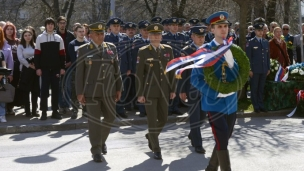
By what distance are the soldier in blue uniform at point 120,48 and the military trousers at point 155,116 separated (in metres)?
3.79

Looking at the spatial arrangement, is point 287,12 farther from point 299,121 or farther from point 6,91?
point 6,91

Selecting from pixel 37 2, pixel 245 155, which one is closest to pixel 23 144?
pixel 245 155

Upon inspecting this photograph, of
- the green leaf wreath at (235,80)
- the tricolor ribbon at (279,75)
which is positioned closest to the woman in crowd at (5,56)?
the tricolor ribbon at (279,75)

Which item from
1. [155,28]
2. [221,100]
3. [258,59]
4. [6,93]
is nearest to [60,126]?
[6,93]

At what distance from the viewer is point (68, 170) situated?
789 cm

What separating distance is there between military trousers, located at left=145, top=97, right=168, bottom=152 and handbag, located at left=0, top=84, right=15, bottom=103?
4.22 m

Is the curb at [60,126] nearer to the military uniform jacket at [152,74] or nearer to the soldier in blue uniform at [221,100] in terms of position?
the military uniform jacket at [152,74]

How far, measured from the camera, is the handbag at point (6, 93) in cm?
1191

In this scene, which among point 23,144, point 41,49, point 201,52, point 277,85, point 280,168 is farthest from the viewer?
point 277,85

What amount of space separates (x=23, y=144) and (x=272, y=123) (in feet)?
17.6

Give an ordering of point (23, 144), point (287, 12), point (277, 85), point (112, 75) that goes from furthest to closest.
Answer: point (287, 12) → point (277, 85) → point (23, 144) → point (112, 75)

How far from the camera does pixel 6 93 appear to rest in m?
12.0

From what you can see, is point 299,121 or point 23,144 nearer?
point 23,144

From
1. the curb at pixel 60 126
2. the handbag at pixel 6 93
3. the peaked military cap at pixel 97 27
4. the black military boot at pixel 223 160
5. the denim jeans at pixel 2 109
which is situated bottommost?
the curb at pixel 60 126
